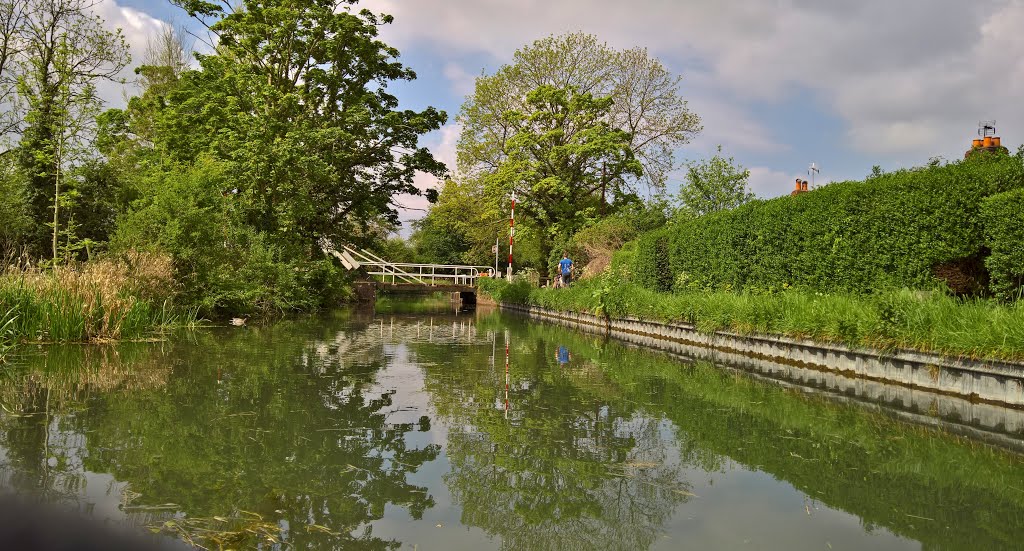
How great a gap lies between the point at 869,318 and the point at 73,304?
10.7 metres

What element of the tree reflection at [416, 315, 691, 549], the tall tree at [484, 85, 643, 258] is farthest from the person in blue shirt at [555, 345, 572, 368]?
the tall tree at [484, 85, 643, 258]

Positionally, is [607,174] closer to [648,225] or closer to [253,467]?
[648,225]

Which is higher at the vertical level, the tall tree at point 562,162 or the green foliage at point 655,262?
the tall tree at point 562,162

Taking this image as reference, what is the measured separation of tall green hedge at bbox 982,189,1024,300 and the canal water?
112 inches

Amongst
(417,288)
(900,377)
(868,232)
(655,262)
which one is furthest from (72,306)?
(417,288)

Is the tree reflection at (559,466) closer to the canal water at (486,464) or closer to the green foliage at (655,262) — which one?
the canal water at (486,464)

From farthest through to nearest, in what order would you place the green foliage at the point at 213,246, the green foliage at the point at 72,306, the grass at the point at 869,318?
the green foliage at the point at 213,246
the green foliage at the point at 72,306
the grass at the point at 869,318

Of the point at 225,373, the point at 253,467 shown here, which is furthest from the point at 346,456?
the point at 225,373

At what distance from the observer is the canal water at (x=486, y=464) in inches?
119

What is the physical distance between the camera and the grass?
6.34 m

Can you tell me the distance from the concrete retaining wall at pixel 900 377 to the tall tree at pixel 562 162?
742 inches

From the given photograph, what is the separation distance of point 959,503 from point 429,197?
2587cm

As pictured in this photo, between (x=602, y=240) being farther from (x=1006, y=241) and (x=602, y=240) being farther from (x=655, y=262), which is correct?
(x=1006, y=241)

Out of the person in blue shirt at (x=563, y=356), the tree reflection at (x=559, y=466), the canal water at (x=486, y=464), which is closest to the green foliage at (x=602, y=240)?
the person in blue shirt at (x=563, y=356)
